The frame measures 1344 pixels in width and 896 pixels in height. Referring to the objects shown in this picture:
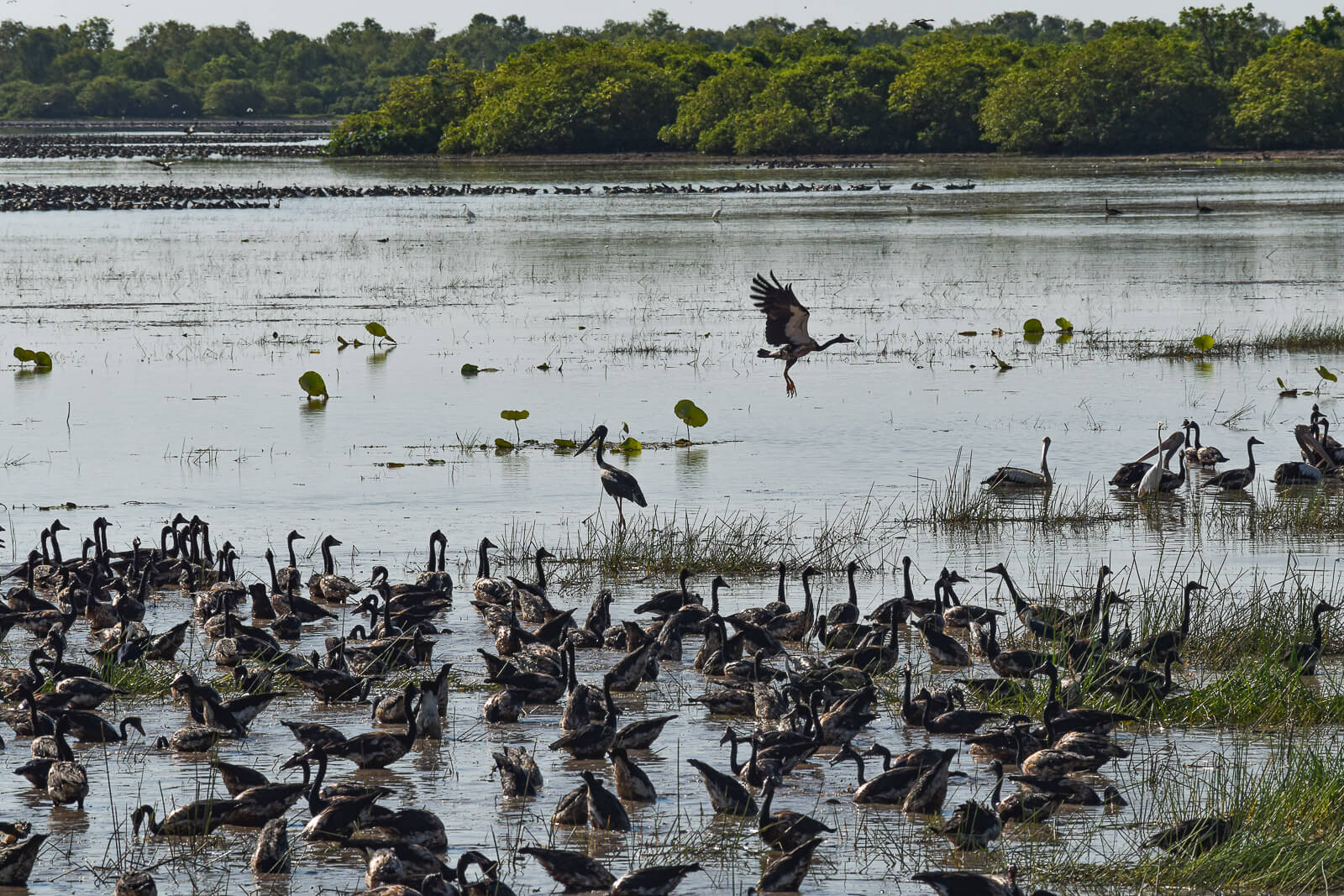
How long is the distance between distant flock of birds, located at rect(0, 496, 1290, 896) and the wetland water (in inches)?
5.0

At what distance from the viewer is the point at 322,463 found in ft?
58.1

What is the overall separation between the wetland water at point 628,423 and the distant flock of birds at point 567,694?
13 cm

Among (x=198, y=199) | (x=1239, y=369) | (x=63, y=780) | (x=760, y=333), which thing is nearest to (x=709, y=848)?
(x=63, y=780)

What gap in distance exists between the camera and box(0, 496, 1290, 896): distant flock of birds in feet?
23.4

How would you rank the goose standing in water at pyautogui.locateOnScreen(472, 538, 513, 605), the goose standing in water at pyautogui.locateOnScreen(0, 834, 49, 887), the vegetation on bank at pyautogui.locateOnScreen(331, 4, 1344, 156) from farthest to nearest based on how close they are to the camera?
the vegetation on bank at pyautogui.locateOnScreen(331, 4, 1344, 156) < the goose standing in water at pyautogui.locateOnScreen(472, 538, 513, 605) < the goose standing in water at pyautogui.locateOnScreen(0, 834, 49, 887)

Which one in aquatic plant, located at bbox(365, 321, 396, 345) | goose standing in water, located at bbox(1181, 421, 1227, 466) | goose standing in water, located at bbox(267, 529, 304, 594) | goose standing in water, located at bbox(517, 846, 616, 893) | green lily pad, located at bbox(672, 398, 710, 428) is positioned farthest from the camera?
aquatic plant, located at bbox(365, 321, 396, 345)

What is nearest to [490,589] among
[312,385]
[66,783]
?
[66,783]

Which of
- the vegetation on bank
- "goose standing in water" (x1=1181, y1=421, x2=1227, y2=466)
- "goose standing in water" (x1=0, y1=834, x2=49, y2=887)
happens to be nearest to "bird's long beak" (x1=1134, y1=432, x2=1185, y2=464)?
"goose standing in water" (x1=1181, y1=421, x2=1227, y2=466)

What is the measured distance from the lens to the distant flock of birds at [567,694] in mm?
7129

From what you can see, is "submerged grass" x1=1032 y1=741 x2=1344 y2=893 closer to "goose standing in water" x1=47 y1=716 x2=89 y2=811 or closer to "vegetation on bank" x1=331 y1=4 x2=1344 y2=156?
"goose standing in water" x1=47 y1=716 x2=89 y2=811

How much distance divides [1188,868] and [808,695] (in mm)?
2599

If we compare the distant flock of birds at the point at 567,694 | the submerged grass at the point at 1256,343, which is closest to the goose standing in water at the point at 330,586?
the distant flock of birds at the point at 567,694

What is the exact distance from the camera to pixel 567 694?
9.38 metres

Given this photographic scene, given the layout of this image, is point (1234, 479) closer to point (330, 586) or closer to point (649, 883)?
point (330, 586)
